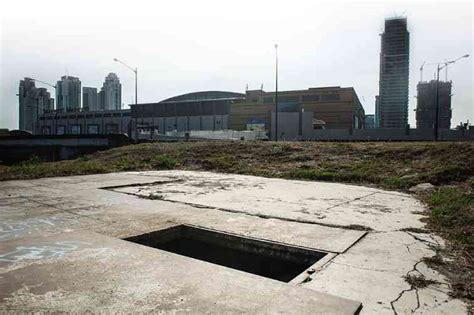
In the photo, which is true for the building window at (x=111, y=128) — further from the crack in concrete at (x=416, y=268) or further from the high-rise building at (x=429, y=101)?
the crack in concrete at (x=416, y=268)

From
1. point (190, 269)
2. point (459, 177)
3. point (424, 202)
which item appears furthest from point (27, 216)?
point (459, 177)

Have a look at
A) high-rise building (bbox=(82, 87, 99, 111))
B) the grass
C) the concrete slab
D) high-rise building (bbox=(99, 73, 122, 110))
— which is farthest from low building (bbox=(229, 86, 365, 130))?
high-rise building (bbox=(82, 87, 99, 111))

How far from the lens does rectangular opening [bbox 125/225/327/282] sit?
5.24m

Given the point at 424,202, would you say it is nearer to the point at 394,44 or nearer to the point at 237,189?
the point at 237,189

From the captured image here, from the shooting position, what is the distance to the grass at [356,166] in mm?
6711

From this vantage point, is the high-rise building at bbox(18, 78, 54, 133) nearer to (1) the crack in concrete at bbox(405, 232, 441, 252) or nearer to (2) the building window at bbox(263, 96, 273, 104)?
(2) the building window at bbox(263, 96, 273, 104)

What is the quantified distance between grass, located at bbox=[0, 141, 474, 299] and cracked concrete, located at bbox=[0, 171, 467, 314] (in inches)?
22.4

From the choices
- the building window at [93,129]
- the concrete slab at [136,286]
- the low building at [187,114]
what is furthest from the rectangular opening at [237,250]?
the building window at [93,129]

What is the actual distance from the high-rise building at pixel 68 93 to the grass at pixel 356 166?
372 feet

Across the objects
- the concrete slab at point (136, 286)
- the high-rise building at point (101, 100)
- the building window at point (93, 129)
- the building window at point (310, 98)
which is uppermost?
the high-rise building at point (101, 100)

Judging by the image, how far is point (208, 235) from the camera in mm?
6203

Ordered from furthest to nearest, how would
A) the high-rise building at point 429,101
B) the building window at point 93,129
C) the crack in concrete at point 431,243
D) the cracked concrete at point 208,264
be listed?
the building window at point 93,129
the high-rise building at point 429,101
the crack in concrete at point 431,243
the cracked concrete at point 208,264

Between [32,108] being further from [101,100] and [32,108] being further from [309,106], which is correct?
[309,106]

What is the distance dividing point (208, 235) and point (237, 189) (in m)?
5.72
